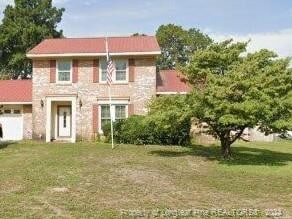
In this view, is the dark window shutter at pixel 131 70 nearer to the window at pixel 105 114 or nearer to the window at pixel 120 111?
the window at pixel 120 111

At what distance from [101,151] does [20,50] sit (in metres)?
34.9

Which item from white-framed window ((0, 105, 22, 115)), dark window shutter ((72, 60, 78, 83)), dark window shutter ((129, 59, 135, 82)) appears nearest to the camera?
dark window shutter ((129, 59, 135, 82))

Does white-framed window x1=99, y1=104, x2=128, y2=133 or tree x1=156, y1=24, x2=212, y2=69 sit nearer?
white-framed window x1=99, y1=104, x2=128, y2=133

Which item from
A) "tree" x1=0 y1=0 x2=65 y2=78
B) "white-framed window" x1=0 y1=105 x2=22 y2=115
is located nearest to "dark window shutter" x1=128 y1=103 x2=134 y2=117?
"white-framed window" x1=0 y1=105 x2=22 y2=115

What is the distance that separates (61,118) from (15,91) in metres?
4.25

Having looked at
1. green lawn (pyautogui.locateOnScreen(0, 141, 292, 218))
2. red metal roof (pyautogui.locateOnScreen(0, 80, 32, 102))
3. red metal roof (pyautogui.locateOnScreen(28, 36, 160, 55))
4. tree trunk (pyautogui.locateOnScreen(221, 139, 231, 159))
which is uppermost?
red metal roof (pyautogui.locateOnScreen(28, 36, 160, 55))

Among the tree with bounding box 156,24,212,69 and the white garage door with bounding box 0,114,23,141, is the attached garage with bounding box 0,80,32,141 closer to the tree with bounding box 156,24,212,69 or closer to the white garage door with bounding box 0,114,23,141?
the white garage door with bounding box 0,114,23,141

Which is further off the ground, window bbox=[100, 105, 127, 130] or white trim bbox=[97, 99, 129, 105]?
white trim bbox=[97, 99, 129, 105]

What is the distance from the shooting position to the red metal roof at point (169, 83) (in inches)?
1273

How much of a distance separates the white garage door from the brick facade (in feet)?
7.39

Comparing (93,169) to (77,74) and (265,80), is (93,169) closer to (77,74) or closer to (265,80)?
(265,80)

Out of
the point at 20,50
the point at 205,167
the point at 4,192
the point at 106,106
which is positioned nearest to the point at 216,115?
the point at 205,167

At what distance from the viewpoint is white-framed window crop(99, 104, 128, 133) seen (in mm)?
31062

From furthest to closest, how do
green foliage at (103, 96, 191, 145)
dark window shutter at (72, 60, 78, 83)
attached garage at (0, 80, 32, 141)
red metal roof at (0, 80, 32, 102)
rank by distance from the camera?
1. red metal roof at (0, 80, 32, 102)
2. attached garage at (0, 80, 32, 141)
3. dark window shutter at (72, 60, 78, 83)
4. green foliage at (103, 96, 191, 145)
